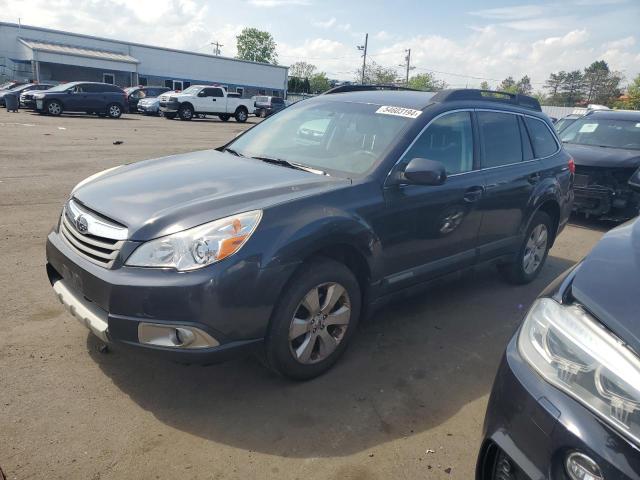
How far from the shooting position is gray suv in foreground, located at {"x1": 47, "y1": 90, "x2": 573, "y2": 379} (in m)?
2.57

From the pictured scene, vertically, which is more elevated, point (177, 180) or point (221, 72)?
point (221, 72)

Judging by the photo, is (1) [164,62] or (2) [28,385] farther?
(1) [164,62]

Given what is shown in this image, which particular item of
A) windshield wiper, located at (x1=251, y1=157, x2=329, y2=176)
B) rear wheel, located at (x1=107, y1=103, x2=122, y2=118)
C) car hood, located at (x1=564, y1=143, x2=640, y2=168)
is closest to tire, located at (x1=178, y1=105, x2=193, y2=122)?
rear wheel, located at (x1=107, y1=103, x2=122, y2=118)

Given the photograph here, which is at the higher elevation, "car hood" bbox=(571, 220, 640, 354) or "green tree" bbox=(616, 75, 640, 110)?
"green tree" bbox=(616, 75, 640, 110)

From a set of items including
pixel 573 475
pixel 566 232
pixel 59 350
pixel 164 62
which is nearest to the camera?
pixel 573 475

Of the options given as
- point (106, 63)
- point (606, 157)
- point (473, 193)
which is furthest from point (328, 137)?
point (106, 63)

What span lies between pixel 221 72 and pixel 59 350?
165 ft

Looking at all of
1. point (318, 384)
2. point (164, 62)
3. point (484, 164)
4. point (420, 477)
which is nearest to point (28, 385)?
point (318, 384)

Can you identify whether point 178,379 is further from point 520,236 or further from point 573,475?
point 520,236

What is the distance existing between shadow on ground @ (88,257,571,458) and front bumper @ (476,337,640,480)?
967mm

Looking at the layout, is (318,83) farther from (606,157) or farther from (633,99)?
(606,157)

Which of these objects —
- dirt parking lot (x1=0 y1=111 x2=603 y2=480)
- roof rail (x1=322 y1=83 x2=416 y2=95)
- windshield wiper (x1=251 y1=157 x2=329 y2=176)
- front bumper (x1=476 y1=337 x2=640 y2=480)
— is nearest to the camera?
front bumper (x1=476 y1=337 x2=640 y2=480)

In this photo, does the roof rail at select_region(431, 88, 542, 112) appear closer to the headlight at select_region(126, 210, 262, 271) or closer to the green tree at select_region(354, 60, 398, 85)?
the headlight at select_region(126, 210, 262, 271)

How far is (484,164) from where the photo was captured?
4.16 m
